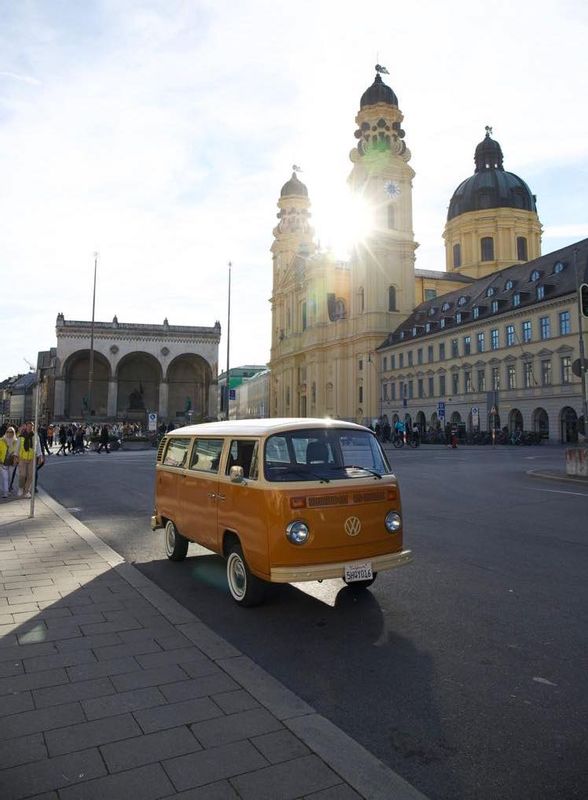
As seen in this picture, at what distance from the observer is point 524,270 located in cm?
5488

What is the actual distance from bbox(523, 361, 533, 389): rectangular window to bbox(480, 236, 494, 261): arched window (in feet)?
108

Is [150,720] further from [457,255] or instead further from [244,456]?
[457,255]

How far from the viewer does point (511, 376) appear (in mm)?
49438

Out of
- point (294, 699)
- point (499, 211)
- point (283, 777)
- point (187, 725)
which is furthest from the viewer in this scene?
point (499, 211)

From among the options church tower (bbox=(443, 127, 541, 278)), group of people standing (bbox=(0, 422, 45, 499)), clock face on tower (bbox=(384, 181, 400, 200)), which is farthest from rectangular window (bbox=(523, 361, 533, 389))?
group of people standing (bbox=(0, 422, 45, 499))

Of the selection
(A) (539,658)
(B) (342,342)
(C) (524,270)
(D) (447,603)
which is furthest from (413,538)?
(B) (342,342)

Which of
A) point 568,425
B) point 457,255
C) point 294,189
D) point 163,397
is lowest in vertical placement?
point 568,425

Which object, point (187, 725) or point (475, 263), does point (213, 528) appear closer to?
point (187, 725)

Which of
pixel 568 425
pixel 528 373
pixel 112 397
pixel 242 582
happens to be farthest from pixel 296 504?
pixel 112 397

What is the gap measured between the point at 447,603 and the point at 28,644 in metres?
3.81

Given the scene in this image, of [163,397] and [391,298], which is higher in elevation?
[391,298]

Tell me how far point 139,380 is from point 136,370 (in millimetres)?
1535

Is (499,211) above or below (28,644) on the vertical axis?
above

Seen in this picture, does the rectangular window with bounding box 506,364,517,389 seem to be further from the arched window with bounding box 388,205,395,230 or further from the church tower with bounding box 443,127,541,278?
the arched window with bounding box 388,205,395,230
